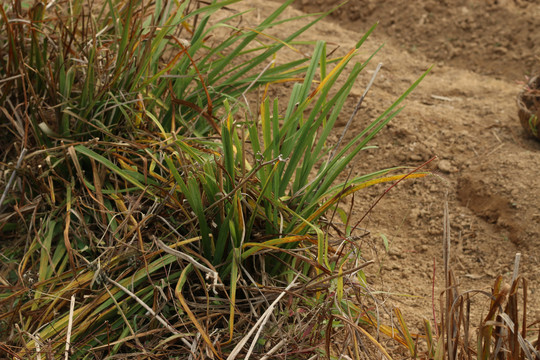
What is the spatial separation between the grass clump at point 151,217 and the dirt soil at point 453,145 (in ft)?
0.93

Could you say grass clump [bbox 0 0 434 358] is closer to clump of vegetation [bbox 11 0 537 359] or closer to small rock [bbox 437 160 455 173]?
clump of vegetation [bbox 11 0 537 359]

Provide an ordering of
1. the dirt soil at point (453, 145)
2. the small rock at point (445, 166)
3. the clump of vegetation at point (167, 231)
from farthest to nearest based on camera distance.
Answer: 1. the small rock at point (445, 166)
2. the dirt soil at point (453, 145)
3. the clump of vegetation at point (167, 231)

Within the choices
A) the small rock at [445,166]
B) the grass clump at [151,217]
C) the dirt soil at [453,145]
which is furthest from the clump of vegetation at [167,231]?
the small rock at [445,166]

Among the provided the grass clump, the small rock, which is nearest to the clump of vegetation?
the grass clump

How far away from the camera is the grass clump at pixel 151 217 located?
4.61 ft

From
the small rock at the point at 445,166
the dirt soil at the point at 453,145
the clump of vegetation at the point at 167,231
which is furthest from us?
the small rock at the point at 445,166

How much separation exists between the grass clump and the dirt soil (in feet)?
0.93

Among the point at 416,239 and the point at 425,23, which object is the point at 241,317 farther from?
the point at 425,23

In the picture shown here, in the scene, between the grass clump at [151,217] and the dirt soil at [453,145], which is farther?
the dirt soil at [453,145]

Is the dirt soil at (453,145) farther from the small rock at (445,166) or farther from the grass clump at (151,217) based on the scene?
the grass clump at (151,217)

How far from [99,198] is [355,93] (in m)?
1.47

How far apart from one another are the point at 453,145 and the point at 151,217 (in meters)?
1.48

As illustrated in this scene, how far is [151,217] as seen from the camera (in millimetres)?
1576

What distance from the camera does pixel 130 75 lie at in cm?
182
